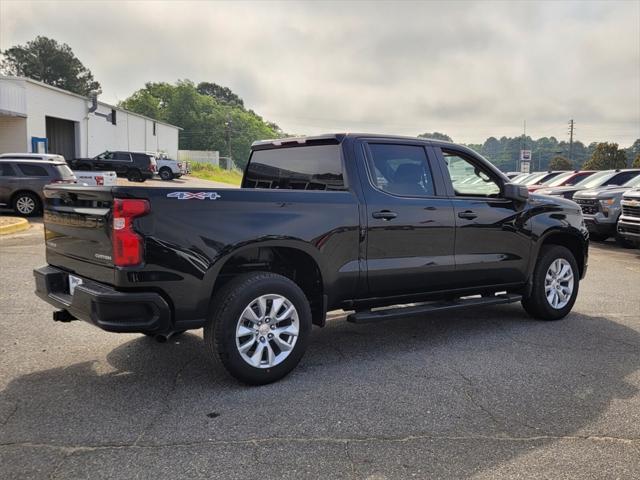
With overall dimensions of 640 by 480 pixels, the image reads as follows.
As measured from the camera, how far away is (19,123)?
3030cm

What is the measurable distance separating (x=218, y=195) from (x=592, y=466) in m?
2.83

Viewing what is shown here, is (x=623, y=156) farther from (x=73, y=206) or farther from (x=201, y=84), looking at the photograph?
(x=201, y=84)

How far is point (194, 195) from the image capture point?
3.97 m

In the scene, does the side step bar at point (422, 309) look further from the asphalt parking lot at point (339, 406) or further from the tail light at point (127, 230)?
the tail light at point (127, 230)

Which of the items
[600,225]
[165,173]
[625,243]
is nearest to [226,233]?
[600,225]

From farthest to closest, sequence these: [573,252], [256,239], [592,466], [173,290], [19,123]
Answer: [19,123], [573,252], [256,239], [173,290], [592,466]

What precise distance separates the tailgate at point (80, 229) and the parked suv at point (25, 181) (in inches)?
486

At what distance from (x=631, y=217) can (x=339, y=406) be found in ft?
31.9

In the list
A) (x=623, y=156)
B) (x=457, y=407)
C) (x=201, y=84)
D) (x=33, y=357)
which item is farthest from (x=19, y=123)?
(x=201, y=84)

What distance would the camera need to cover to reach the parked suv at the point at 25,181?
15.9m

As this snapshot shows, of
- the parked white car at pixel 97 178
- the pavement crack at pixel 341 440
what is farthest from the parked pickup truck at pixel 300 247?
the parked white car at pixel 97 178

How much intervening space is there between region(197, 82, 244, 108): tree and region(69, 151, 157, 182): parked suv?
121598 mm

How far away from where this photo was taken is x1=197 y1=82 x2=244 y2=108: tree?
154500 mm

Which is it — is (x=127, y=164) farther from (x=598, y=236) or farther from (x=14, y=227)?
(x=598, y=236)
